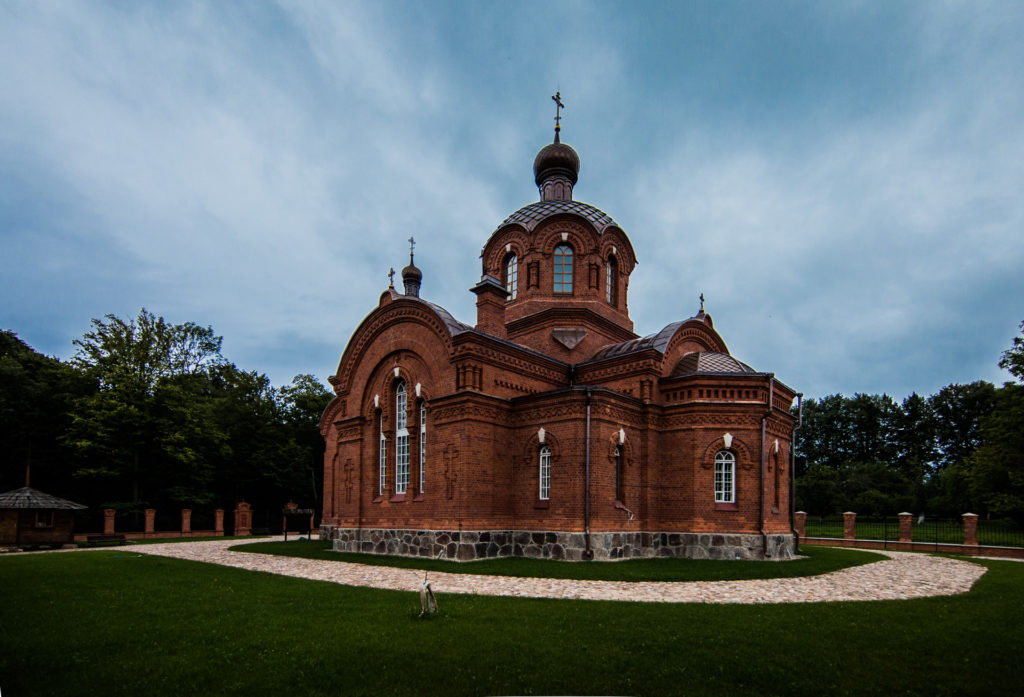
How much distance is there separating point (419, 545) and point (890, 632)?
1110 cm

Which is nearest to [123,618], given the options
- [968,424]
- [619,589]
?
[619,589]

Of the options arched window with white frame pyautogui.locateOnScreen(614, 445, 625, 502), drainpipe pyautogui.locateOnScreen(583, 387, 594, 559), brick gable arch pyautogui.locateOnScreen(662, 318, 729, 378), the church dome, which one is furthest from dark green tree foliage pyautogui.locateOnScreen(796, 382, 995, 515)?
drainpipe pyautogui.locateOnScreen(583, 387, 594, 559)

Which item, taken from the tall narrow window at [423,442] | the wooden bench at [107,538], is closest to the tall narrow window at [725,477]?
the tall narrow window at [423,442]

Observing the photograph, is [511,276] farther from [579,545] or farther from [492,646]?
[492,646]

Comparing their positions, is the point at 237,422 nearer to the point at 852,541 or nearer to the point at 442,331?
the point at 442,331

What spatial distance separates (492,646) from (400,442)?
38.6ft

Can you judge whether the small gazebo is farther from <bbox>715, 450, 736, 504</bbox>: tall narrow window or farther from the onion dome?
<bbox>715, 450, 736, 504</bbox>: tall narrow window

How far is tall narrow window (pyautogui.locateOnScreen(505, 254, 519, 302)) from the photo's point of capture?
2216 centimetres

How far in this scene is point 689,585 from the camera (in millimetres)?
11133

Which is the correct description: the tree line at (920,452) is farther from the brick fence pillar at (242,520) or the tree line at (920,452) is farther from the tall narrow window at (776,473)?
the brick fence pillar at (242,520)

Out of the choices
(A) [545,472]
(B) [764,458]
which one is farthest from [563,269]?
(B) [764,458]

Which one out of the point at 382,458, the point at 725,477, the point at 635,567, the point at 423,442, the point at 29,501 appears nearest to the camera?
the point at 635,567

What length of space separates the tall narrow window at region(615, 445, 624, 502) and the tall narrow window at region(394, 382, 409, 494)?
5.64m

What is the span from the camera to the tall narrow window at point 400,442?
1753cm
